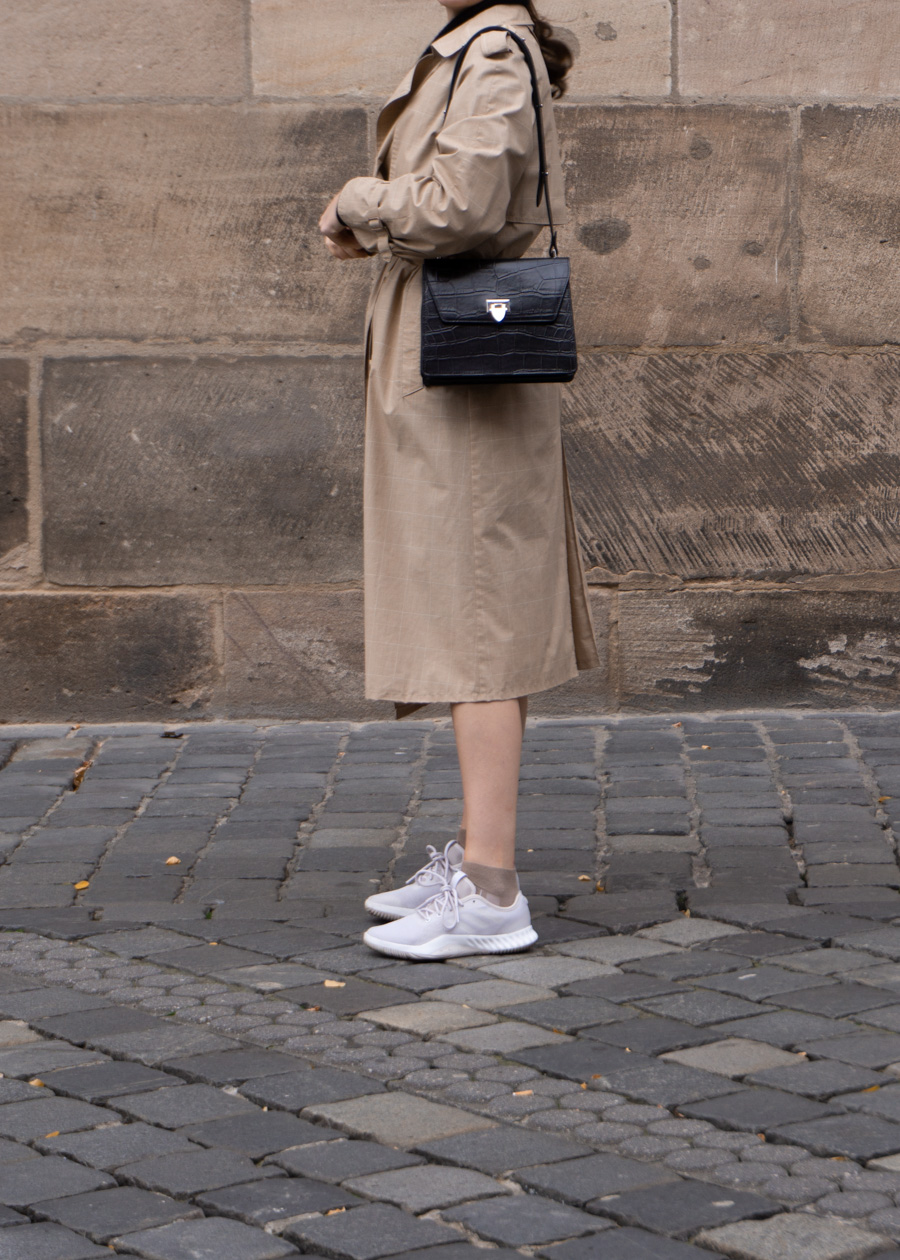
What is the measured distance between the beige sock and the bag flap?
3.41 ft

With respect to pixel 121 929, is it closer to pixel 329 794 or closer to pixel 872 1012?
pixel 329 794

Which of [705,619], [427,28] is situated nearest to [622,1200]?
[705,619]

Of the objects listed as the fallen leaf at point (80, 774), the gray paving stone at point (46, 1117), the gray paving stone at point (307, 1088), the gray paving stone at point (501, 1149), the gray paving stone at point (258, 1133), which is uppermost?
the gray paving stone at point (501, 1149)

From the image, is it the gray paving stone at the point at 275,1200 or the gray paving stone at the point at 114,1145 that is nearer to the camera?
the gray paving stone at the point at 275,1200

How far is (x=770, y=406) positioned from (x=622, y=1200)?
3754 mm

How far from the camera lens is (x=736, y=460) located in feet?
18.4

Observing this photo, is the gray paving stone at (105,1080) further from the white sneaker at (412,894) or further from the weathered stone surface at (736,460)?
the weathered stone surface at (736,460)

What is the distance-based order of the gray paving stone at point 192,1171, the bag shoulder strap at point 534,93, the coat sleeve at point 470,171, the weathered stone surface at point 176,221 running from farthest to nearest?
1. the weathered stone surface at point 176,221
2. the bag shoulder strap at point 534,93
3. the coat sleeve at point 470,171
4. the gray paving stone at point 192,1171

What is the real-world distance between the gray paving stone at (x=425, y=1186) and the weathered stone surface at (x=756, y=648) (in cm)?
339

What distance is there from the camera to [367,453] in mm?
3434

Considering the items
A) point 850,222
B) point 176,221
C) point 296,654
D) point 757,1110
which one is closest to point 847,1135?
point 757,1110

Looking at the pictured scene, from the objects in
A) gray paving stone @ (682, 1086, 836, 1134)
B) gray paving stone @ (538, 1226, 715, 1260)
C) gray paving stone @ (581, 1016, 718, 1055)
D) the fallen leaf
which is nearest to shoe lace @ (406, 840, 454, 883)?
gray paving stone @ (581, 1016, 718, 1055)

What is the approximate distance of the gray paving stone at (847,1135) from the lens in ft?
7.68

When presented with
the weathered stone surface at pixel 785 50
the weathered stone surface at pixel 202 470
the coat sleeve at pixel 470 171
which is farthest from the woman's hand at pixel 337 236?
the weathered stone surface at pixel 785 50
